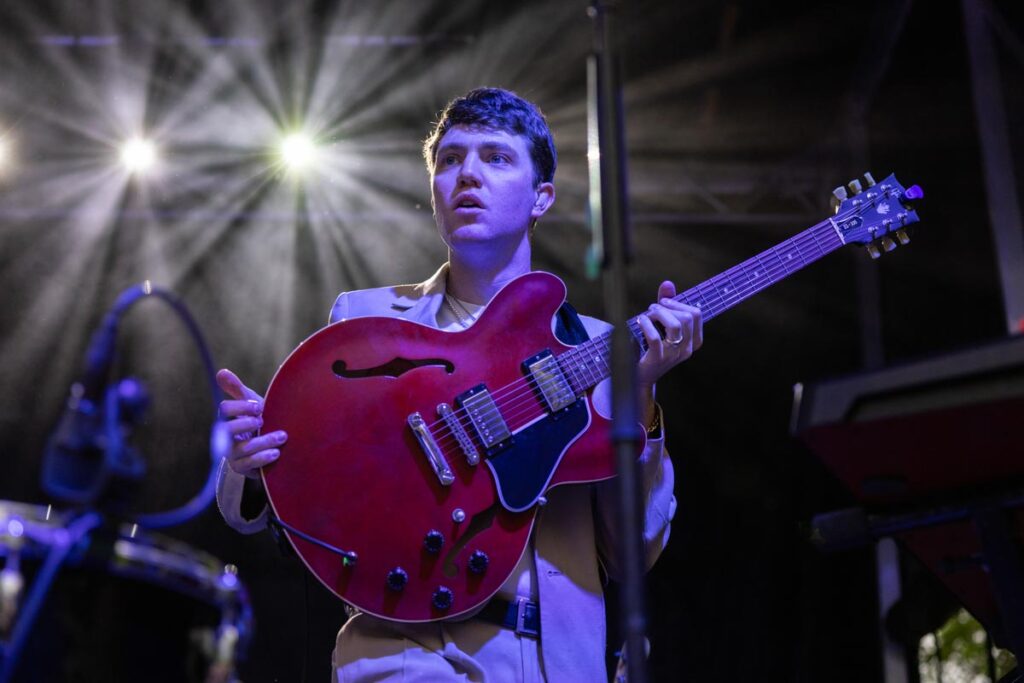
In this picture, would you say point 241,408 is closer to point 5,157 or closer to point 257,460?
point 257,460

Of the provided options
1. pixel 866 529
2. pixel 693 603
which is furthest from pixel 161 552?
pixel 693 603

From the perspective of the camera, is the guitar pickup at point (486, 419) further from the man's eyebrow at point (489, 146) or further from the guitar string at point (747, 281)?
the man's eyebrow at point (489, 146)

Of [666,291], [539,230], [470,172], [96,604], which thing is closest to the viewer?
[96,604]

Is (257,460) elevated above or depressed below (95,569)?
above

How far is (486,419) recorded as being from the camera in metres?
2.39

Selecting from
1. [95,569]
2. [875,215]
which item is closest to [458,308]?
[875,215]

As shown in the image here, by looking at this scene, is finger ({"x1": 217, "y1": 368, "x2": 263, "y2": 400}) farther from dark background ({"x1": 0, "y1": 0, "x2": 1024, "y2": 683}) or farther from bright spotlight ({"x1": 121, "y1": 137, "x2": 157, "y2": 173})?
bright spotlight ({"x1": 121, "y1": 137, "x2": 157, "y2": 173})

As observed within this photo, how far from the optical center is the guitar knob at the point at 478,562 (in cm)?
228

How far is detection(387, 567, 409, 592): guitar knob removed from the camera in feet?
7.30

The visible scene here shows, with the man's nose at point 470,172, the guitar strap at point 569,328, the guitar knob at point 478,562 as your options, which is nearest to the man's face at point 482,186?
the man's nose at point 470,172

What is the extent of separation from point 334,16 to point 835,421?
12.1 feet

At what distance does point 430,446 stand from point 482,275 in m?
0.72

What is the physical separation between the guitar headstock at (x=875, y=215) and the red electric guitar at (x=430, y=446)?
81cm

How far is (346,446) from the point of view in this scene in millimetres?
2289
